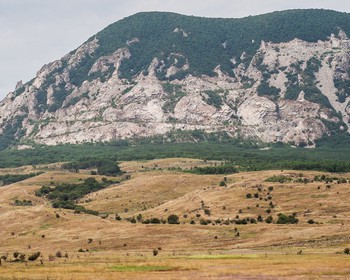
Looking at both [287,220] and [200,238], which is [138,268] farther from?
[287,220]

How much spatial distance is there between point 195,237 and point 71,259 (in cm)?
3120

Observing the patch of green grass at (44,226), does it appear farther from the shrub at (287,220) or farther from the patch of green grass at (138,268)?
the patch of green grass at (138,268)

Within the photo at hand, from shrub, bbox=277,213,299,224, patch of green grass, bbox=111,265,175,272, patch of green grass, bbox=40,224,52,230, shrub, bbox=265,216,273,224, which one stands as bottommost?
patch of green grass, bbox=40,224,52,230

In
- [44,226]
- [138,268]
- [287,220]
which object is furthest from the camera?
[44,226]

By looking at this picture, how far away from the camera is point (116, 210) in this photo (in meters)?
183

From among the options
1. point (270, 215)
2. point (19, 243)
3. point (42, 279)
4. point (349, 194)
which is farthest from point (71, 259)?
point (349, 194)

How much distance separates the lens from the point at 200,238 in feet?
332

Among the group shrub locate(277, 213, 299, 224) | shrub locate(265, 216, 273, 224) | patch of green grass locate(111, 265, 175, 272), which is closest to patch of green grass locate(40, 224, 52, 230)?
A: shrub locate(265, 216, 273, 224)

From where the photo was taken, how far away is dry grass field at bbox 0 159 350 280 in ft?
196

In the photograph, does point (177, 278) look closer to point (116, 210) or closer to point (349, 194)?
point (349, 194)

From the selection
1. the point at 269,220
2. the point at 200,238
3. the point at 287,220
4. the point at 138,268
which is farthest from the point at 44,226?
the point at 138,268

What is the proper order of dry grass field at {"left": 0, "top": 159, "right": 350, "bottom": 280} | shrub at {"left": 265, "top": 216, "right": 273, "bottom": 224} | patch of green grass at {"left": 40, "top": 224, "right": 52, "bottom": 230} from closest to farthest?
1. dry grass field at {"left": 0, "top": 159, "right": 350, "bottom": 280}
2. shrub at {"left": 265, "top": 216, "right": 273, "bottom": 224}
3. patch of green grass at {"left": 40, "top": 224, "right": 52, "bottom": 230}

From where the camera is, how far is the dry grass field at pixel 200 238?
2352 inches

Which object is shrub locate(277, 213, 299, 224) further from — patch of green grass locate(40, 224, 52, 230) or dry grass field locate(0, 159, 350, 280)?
patch of green grass locate(40, 224, 52, 230)
